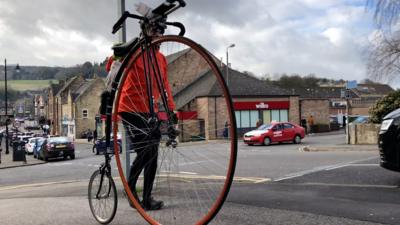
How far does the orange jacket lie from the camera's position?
4.53 m

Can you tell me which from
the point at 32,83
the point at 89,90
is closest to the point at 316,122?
the point at 89,90

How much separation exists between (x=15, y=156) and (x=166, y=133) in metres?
34.9

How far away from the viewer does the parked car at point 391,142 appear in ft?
25.0

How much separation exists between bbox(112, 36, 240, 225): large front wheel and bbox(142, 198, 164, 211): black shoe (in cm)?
1

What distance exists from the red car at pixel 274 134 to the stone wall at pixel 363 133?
6.91 metres

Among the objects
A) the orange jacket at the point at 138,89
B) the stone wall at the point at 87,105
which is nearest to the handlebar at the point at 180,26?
the orange jacket at the point at 138,89

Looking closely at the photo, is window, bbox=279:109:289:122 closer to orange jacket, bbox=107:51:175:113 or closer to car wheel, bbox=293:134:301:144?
car wheel, bbox=293:134:301:144

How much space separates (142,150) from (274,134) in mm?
30251

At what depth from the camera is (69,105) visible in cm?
9138

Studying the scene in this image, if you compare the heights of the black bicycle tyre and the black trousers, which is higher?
the black trousers

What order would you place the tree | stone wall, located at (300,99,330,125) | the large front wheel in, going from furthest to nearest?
1. stone wall, located at (300,99,330,125)
2. the tree
3. the large front wheel

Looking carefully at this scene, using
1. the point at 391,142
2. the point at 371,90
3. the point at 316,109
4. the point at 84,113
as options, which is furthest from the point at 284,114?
the point at 371,90

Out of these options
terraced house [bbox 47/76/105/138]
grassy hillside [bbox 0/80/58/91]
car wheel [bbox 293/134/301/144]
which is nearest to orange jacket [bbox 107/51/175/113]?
car wheel [bbox 293/134/301/144]

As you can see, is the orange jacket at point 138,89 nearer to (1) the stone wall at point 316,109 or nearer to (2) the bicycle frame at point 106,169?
(2) the bicycle frame at point 106,169
